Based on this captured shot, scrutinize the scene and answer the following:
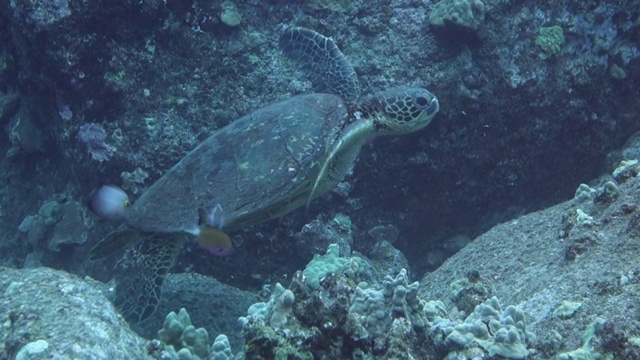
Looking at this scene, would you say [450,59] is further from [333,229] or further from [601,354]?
[601,354]

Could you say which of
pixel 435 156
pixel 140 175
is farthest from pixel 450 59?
pixel 140 175

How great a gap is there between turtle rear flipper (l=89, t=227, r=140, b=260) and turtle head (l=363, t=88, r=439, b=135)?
2.34m

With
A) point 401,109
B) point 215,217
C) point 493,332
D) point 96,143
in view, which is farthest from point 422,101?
point 96,143

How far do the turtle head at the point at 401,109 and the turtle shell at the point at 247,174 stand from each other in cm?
52

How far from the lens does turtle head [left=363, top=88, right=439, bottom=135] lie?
4438mm

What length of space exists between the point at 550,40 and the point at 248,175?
3628 mm

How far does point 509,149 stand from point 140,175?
12.9ft

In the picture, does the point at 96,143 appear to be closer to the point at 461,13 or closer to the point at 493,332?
the point at 461,13

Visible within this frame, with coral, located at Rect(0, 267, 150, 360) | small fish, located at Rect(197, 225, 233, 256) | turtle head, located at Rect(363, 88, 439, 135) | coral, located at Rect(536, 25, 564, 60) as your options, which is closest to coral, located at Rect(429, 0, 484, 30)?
coral, located at Rect(536, 25, 564, 60)

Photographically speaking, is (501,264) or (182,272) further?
(182,272)

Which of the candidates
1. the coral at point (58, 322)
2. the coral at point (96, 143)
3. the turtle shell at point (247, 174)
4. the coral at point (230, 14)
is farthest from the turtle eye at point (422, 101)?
the coral at point (58, 322)

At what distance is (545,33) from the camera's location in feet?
17.1

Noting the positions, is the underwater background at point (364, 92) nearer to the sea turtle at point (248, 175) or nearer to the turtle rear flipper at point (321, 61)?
the turtle rear flipper at point (321, 61)

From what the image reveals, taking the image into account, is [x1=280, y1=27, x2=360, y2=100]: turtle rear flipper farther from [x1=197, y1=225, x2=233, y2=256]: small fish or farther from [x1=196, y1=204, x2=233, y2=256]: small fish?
[x1=197, y1=225, x2=233, y2=256]: small fish
